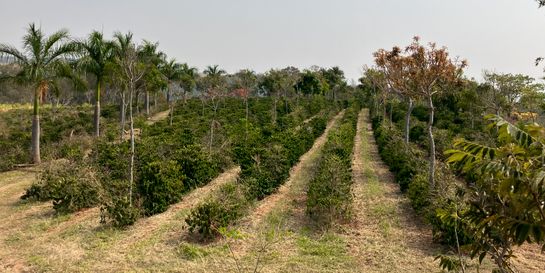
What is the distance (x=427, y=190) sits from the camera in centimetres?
944

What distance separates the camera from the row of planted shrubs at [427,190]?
7168mm

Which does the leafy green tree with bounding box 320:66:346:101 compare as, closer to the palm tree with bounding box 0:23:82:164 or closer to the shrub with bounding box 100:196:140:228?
the palm tree with bounding box 0:23:82:164

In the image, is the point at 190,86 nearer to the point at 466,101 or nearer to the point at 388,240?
the point at 466,101

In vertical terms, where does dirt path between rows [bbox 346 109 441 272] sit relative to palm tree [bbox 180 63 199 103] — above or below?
below

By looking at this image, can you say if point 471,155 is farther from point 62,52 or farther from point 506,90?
point 506,90

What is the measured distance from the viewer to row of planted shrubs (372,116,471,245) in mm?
7168

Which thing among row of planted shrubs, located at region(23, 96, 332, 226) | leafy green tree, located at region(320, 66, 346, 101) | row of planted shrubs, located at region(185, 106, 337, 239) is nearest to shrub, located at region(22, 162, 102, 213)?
row of planted shrubs, located at region(23, 96, 332, 226)

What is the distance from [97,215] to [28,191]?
3.16 m

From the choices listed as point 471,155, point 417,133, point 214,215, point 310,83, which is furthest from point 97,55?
point 310,83

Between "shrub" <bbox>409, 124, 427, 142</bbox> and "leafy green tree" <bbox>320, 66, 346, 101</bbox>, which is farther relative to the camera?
"leafy green tree" <bbox>320, 66, 346, 101</bbox>

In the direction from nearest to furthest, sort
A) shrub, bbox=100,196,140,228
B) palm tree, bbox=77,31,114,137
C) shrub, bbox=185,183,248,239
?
shrub, bbox=185,183,248,239 → shrub, bbox=100,196,140,228 → palm tree, bbox=77,31,114,137

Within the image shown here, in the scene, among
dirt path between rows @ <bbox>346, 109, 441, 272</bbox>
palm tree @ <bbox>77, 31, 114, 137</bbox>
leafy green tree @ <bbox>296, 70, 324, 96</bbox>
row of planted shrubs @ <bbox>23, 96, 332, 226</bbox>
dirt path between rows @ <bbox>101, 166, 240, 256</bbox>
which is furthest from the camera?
leafy green tree @ <bbox>296, 70, 324, 96</bbox>

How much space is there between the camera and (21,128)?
27.2 meters

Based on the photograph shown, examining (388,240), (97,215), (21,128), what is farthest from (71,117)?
(388,240)
